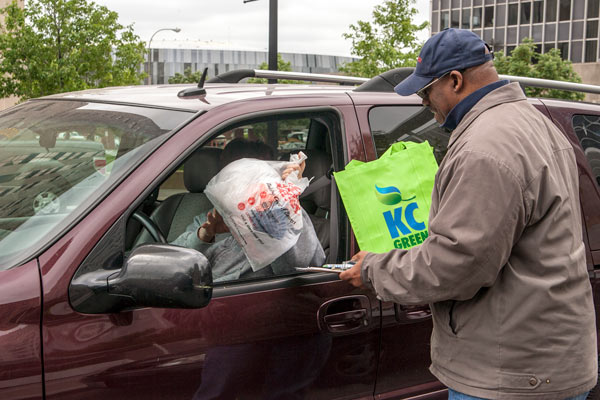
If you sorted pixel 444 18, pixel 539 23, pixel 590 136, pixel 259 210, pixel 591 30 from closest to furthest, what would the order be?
1. pixel 259 210
2. pixel 590 136
3. pixel 591 30
4. pixel 539 23
5. pixel 444 18

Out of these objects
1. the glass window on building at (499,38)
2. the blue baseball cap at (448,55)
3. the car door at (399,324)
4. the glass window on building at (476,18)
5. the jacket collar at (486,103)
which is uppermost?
the glass window on building at (476,18)

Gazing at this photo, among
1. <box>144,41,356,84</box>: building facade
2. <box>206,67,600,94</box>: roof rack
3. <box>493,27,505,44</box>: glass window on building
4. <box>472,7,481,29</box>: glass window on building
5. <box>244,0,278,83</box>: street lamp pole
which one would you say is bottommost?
<box>206,67,600,94</box>: roof rack

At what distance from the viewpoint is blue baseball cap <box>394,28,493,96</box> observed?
2.10m

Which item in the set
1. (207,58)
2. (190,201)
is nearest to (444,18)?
(207,58)

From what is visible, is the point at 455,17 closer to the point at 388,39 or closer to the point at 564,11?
the point at 564,11

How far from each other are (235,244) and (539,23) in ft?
237

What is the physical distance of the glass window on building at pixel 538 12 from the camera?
68.6 m

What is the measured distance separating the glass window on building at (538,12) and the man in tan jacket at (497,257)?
237ft

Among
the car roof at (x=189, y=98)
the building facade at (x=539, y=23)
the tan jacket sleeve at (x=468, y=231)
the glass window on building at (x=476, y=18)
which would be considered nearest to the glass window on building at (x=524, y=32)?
the building facade at (x=539, y=23)

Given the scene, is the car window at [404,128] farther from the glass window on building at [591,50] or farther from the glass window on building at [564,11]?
the glass window on building at [564,11]

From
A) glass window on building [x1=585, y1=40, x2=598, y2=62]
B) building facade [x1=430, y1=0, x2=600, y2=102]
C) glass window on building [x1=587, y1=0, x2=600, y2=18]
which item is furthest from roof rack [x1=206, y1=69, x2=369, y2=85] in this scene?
glass window on building [x1=587, y1=0, x2=600, y2=18]

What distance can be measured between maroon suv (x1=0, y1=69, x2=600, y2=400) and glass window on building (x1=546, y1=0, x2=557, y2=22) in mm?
70353

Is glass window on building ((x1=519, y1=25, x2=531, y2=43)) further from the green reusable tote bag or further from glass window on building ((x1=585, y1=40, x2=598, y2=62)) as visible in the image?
the green reusable tote bag

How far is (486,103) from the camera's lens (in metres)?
2.09
